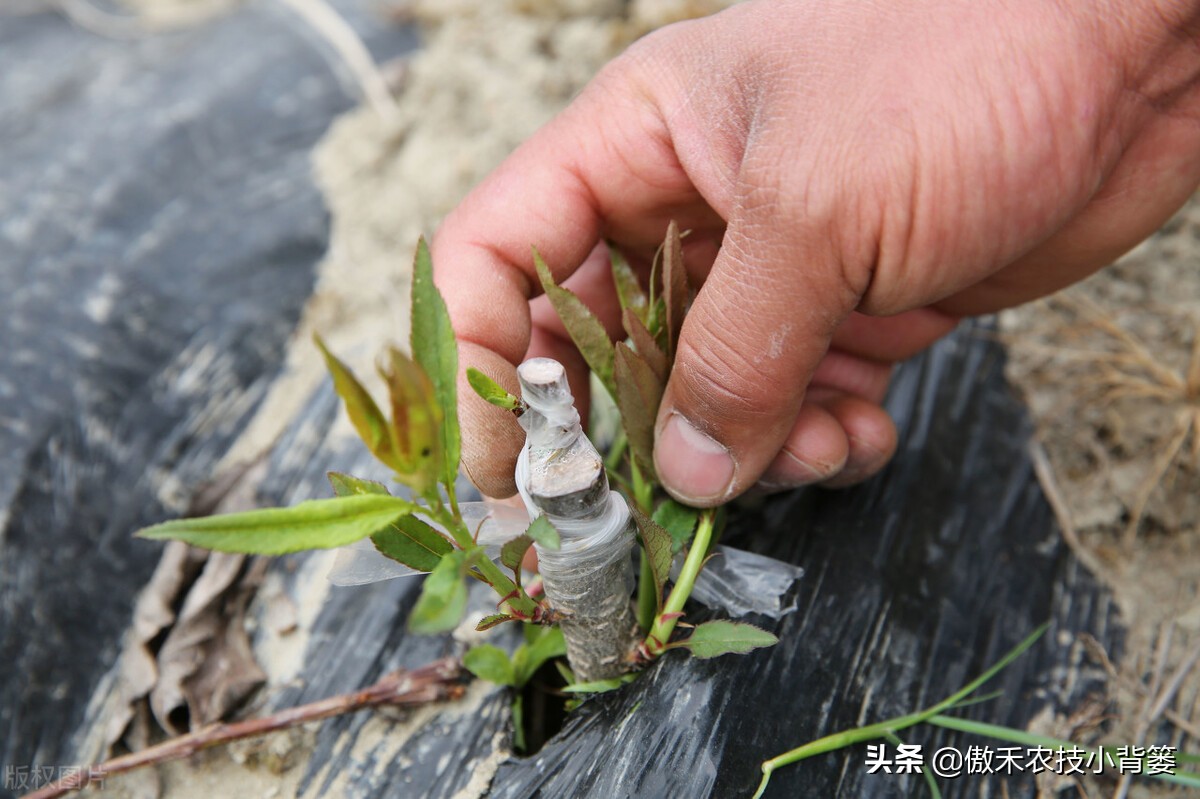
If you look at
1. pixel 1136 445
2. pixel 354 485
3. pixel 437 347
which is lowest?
pixel 1136 445

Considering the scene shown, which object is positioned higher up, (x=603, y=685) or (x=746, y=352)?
(x=746, y=352)

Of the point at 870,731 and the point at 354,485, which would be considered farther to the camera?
the point at 870,731

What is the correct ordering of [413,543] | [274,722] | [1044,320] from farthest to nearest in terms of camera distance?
[1044,320] < [274,722] < [413,543]

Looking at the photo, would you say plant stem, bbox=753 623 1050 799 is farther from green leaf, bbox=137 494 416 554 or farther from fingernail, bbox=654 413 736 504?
green leaf, bbox=137 494 416 554

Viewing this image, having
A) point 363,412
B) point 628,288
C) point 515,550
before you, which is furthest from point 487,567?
point 628,288

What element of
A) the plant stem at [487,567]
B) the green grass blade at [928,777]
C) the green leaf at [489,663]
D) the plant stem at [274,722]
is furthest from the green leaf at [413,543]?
the green grass blade at [928,777]

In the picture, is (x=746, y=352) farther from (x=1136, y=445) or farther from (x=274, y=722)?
(x=1136, y=445)

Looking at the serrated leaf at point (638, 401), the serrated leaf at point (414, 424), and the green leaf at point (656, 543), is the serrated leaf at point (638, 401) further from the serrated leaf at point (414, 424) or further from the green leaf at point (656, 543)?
the serrated leaf at point (414, 424)
